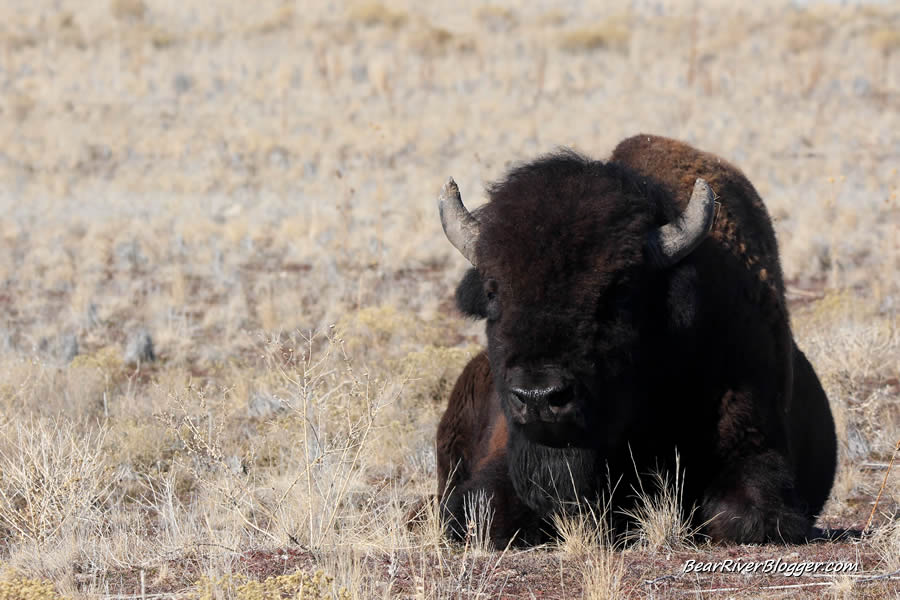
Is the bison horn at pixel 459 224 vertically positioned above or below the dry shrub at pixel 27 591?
above

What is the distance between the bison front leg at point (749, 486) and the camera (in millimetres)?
6152

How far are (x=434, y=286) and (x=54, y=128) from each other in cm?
1627

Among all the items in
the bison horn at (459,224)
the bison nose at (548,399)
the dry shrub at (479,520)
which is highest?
the bison horn at (459,224)

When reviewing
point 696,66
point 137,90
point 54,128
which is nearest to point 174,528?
point 54,128

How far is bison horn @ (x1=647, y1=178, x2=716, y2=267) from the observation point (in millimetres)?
6086

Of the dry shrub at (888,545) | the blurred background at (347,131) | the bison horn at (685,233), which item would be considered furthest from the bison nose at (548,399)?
the blurred background at (347,131)

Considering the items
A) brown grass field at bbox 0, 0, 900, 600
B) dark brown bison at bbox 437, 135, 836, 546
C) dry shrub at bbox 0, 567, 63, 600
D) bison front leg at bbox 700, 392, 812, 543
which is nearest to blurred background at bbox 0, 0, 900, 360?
brown grass field at bbox 0, 0, 900, 600

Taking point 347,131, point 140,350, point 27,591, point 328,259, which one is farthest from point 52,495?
point 347,131

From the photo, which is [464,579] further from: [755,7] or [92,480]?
[755,7]

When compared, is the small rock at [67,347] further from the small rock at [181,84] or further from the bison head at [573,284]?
the small rock at [181,84]

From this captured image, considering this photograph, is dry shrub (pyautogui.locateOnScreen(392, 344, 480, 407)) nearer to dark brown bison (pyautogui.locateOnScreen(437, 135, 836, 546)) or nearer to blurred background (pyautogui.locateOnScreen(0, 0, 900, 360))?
blurred background (pyautogui.locateOnScreen(0, 0, 900, 360))

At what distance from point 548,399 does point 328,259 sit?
Answer: 41.9 feet

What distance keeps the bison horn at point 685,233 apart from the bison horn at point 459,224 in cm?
93

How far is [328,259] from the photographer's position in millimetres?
18078
